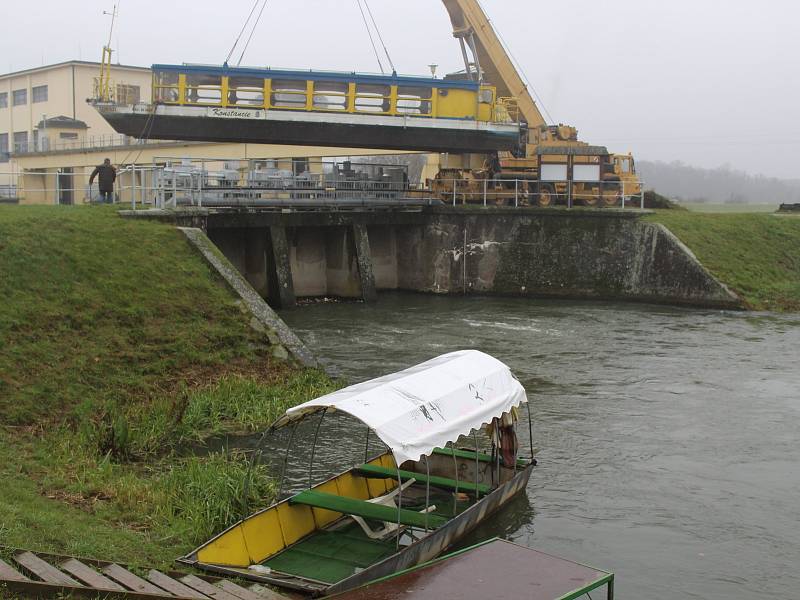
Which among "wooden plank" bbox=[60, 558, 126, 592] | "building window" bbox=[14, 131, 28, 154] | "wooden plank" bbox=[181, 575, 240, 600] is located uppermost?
"building window" bbox=[14, 131, 28, 154]

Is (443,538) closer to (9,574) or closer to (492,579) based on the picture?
(492,579)

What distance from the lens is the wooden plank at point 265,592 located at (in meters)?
10.3

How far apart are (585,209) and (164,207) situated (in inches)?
697

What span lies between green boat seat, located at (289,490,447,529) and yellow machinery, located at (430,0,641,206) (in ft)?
93.7

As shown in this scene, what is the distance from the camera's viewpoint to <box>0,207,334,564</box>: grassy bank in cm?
1220

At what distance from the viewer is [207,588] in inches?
397

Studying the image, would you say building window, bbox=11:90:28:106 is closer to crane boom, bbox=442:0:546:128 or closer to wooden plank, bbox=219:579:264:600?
crane boom, bbox=442:0:546:128

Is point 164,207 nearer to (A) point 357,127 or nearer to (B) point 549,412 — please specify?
(A) point 357,127

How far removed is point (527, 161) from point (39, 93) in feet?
154

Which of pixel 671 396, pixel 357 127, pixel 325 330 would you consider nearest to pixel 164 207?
pixel 325 330

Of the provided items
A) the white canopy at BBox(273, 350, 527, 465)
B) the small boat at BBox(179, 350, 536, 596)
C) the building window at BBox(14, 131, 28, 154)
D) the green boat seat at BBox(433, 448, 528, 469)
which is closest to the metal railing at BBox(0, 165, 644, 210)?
the green boat seat at BBox(433, 448, 528, 469)

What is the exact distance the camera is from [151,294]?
2192cm

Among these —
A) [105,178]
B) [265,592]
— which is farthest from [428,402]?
[105,178]

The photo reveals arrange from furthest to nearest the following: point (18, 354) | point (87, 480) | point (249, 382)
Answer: point (249, 382)
point (18, 354)
point (87, 480)
